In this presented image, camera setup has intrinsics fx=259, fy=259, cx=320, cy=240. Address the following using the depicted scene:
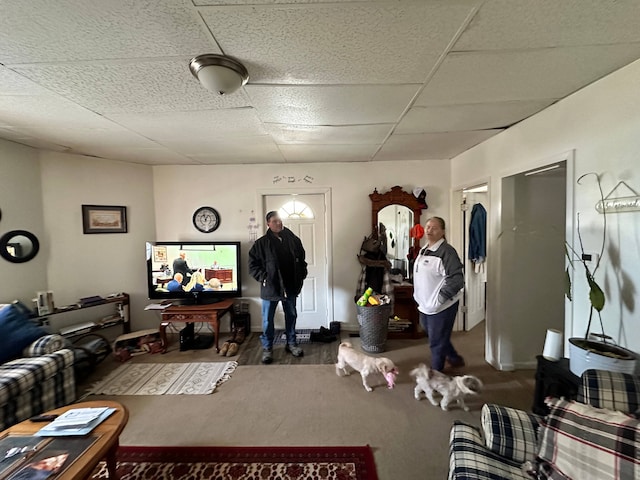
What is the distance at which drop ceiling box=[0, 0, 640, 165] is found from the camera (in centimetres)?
99

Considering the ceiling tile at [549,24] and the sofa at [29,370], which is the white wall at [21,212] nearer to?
the sofa at [29,370]

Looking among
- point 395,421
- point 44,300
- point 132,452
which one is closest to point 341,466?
point 395,421

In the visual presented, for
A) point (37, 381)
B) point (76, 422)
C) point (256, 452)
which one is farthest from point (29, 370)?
point (256, 452)

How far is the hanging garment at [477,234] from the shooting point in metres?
3.32

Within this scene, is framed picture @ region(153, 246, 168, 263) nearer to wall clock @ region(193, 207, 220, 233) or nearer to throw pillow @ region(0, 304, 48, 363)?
wall clock @ region(193, 207, 220, 233)

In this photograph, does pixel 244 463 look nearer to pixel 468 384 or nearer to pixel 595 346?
pixel 468 384

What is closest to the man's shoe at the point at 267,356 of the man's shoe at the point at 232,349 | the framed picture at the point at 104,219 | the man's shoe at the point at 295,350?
the man's shoe at the point at 295,350

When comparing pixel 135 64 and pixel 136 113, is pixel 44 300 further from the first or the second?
pixel 135 64

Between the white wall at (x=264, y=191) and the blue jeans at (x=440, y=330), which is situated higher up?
the white wall at (x=264, y=191)

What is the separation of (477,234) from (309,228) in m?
2.18

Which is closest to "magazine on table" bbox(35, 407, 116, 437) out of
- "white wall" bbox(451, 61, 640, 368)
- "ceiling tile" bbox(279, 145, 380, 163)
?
"ceiling tile" bbox(279, 145, 380, 163)

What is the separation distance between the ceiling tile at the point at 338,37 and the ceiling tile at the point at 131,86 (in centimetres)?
35

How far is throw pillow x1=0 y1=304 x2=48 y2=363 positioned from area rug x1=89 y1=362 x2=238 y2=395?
2.10 ft

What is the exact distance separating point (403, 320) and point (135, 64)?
3.37 meters
